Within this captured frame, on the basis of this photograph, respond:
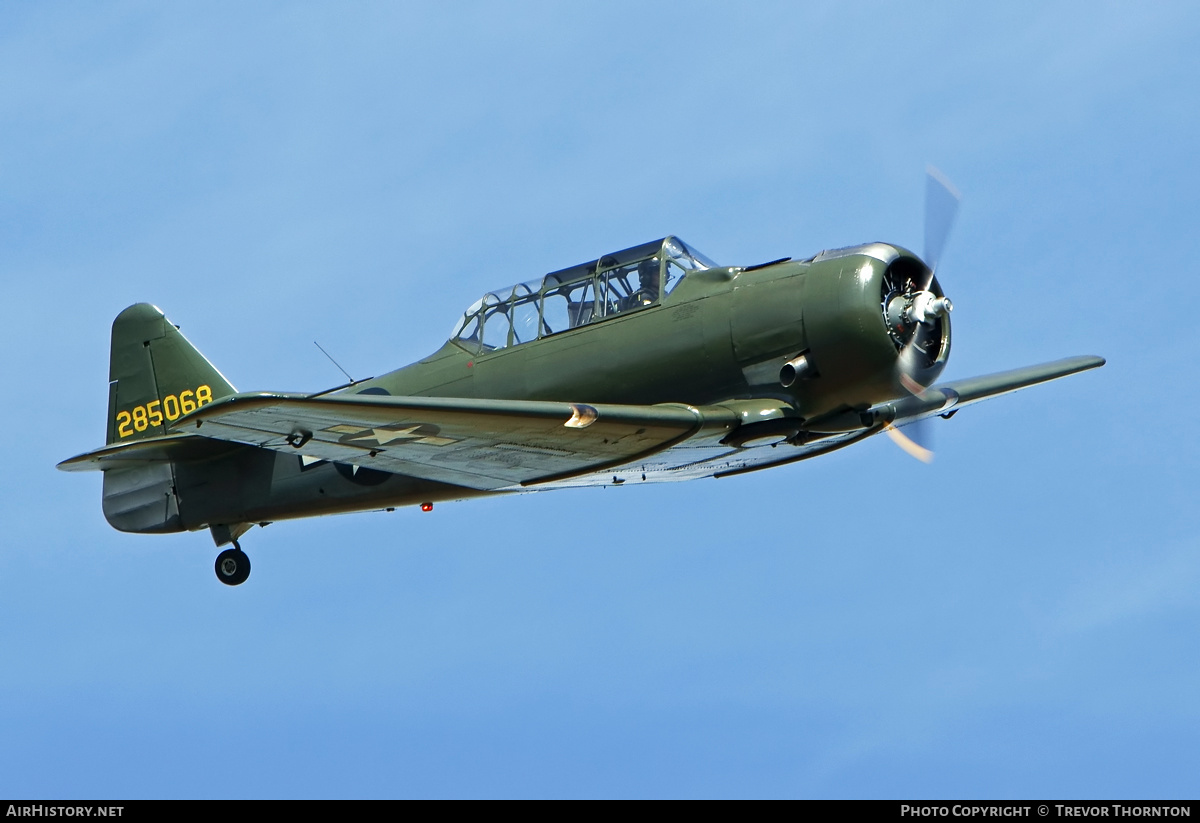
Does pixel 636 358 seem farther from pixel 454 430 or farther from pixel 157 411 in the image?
pixel 157 411

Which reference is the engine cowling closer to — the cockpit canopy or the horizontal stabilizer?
the cockpit canopy

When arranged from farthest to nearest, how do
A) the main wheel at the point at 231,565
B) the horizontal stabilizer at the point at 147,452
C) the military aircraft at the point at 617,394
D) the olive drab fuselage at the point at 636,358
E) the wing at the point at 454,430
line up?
the main wheel at the point at 231,565
the horizontal stabilizer at the point at 147,452
the olive drab fuselage at the point at 636,358
the military aircraft at the point at 617,394
the wing at the point at 454,430

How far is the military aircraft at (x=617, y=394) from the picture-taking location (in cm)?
1378

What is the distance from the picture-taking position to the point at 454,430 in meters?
14.0

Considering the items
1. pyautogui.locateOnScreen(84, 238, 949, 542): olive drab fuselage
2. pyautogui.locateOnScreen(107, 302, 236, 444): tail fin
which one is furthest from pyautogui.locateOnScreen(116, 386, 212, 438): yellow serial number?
pyautogui.locateOnScreen(84, 238, 949, 542): olive drab fuselage

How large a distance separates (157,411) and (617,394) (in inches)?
259

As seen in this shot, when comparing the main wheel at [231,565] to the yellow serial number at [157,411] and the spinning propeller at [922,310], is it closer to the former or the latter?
the yellow serial number at [157,411]

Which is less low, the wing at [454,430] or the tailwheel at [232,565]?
the tailwheel at [232,565]

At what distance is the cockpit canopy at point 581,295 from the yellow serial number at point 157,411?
4217mm

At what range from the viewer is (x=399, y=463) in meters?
15.0

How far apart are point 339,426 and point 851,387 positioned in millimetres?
4762

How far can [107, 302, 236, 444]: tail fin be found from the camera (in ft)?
61.1

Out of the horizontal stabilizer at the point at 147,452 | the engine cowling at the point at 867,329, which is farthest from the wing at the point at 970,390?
the horizontal stabilizer at the point at 147,452

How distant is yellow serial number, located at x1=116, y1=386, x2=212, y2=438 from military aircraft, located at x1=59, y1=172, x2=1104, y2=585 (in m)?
1.37
